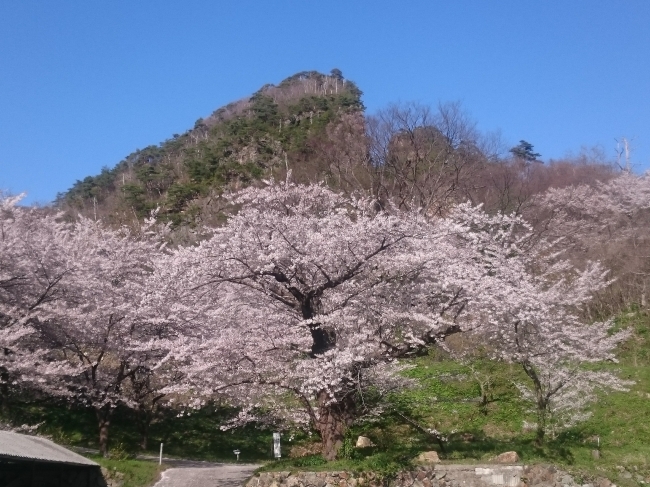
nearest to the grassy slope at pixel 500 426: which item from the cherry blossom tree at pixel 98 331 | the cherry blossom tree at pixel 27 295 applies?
the cherry blossom tree at pixel 98 331

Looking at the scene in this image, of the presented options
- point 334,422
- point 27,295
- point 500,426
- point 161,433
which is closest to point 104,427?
point 161,433

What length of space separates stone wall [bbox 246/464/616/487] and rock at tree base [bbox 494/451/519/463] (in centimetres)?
30

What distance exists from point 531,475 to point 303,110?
46.2 metres

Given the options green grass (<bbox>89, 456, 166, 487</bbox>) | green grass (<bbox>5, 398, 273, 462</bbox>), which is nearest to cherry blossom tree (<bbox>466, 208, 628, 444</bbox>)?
green grass (<bbox>5, 398, 273, 462</bbox>)

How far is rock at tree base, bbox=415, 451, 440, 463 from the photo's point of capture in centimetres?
1144

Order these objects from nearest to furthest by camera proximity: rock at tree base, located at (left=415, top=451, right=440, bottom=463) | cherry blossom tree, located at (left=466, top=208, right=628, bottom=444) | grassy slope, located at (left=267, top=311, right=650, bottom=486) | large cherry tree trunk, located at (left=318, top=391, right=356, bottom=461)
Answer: rock at tree base, located at (left=415, top=451, right=440, bottom=463)
grassy slope, located at (left=267, top=311, right=650, bottom=486)
large cherry tree trunk, located at (left=318, top=391, right=356, bottom=461)
cherry blossom tree, located at (left=466, top=208, right=628, bottom=444)

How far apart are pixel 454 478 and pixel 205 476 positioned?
5.28 meters

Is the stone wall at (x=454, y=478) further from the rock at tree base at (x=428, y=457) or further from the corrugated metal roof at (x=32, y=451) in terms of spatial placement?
the corrugated metal roof at (x=32, y=451)

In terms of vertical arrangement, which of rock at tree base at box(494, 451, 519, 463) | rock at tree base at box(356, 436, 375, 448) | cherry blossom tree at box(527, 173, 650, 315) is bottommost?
rock at tree base at box(494, 451, 519, 463)

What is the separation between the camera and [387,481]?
10.9 meters

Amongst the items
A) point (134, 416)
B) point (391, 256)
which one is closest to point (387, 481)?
point (391, 256)

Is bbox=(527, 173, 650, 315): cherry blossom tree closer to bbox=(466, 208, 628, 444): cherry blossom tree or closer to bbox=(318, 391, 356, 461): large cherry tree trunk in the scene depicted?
bbox=(466, 208, 628, 444): cherry blossom tree

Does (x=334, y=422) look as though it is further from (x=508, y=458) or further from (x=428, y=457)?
(x=508, y=458)

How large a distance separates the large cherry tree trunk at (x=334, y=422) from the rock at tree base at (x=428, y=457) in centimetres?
151
